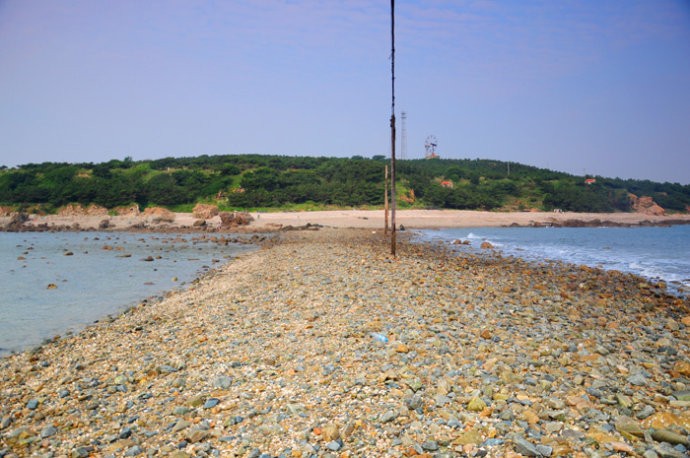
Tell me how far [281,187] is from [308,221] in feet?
56.4

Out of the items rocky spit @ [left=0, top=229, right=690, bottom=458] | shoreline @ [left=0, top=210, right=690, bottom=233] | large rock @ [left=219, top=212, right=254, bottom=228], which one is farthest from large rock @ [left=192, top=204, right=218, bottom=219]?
rocky spit @ [left=0, top=229, right=690, bottom=458]

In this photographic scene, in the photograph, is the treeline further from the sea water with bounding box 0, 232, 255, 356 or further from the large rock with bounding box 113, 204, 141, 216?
the sea water with bounding box 0, 232, 255, 356

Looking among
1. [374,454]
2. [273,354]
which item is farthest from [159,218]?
[374,454]

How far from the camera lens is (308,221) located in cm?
4222

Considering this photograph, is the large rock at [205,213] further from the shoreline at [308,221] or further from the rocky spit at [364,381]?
the rocky spit at [364,381]

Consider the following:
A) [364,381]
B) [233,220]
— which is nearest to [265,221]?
[233,220]

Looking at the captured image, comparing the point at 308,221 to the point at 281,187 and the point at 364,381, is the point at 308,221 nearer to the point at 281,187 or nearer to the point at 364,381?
the point at 281,187

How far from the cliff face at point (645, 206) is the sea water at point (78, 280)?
69348 millimetres

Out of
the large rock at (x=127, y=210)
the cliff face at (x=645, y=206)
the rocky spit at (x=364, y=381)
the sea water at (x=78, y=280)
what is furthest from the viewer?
the cliff face at (x=645, y=206)

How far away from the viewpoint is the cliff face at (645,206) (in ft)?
225

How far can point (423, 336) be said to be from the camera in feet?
20.8

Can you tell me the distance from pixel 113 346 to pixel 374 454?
5222 millimetres

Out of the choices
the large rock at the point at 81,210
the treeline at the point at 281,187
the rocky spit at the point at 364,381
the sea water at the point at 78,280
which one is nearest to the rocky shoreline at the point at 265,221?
the large rock at the point at 81,210

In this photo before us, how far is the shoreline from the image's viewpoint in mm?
39938
